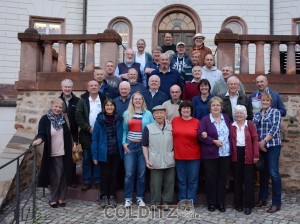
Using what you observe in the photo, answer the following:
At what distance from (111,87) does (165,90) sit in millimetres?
914

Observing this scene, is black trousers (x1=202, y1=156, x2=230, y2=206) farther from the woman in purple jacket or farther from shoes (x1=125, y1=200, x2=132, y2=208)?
shoes (x1=125, y1=200, x2=132, y2=208)

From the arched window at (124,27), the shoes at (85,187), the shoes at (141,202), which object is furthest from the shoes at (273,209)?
the arched window at (124,27)

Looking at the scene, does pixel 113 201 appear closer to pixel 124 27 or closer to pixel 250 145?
pixel 250 145

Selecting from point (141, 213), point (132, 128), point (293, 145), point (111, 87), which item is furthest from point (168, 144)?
point (293, 145)

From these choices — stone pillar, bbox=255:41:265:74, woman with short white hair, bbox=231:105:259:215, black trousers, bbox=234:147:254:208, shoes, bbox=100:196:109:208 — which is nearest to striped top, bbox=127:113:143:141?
shoes, bbox=100:196:109:208

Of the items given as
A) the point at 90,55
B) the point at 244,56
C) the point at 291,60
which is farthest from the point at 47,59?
the point at 291,60

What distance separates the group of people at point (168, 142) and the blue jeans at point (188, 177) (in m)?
0.01

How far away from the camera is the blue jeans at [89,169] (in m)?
5.66

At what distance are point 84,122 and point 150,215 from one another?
5.47 feet

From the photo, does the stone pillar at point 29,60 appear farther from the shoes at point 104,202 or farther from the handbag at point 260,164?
the handbag at point 260,164

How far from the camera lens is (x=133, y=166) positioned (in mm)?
5410

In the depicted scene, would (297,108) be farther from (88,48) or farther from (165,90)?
(88,48)

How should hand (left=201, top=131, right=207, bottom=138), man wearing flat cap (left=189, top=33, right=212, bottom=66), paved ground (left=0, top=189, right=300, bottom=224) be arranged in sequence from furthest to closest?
man wearing flat cap (left=189, top=33, right=212, bottom=66) → hand (left=201, top=131, right=207, bottom=138) → paved ground (left=0, top=189, right=300, bottom=224)

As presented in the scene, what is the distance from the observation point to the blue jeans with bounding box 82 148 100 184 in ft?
18.6
